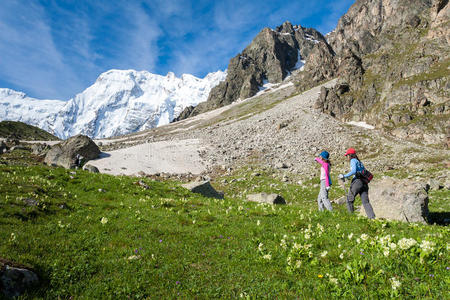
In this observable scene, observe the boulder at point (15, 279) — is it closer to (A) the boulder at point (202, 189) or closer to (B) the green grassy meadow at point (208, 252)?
(B) the green grassy meadow at point (208, 252)

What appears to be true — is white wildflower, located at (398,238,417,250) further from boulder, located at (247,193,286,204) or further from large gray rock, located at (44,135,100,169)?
large gray rock, located at (44,135,100,169)

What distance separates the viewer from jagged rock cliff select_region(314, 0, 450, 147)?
5182 cm

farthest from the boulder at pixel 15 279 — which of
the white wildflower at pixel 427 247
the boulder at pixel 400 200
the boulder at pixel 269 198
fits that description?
the boulder at pixel 269 198

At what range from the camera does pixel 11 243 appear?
6676mm

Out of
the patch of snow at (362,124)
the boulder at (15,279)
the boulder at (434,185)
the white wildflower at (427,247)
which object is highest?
the patch of snow at (362,124)

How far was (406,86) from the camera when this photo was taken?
59656 mm

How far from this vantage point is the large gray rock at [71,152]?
150 ft

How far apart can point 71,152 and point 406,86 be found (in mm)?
82969

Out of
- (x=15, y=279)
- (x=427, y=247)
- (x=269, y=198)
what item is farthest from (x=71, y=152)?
(x=427, y=247)

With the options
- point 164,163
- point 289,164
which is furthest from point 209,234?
point 164,163

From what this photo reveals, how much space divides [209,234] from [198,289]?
3.36 m

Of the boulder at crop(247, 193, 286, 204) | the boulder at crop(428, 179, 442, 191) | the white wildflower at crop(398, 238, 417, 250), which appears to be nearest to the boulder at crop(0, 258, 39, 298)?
the white wildflower at crop(398, 238, 417, 250)

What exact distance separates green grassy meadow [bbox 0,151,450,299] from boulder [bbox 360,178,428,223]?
390 centimetres

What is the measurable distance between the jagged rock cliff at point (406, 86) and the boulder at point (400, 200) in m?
43.8
